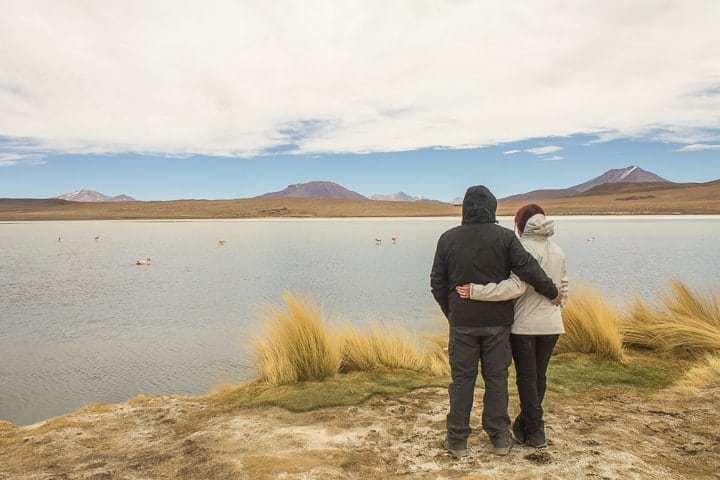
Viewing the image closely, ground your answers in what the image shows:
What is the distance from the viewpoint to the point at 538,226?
3260 millimetres

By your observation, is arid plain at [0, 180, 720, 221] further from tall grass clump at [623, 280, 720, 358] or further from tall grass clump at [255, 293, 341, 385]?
tall grass clump at [255, 293, 341, 385]

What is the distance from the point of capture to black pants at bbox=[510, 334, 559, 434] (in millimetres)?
3195

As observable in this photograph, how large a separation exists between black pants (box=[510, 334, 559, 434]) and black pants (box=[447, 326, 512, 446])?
77mm

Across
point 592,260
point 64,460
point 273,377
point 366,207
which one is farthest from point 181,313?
point 366,207

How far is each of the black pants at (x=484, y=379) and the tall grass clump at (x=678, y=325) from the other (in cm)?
386

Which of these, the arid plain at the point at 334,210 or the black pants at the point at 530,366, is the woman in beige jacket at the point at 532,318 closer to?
the black pants at the point at 530,366

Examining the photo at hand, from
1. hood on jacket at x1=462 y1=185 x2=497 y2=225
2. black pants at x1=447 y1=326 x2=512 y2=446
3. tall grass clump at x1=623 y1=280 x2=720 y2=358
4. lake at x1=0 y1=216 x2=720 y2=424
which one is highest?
hood on jacket at x1=462 y1=185 x2=497 y2=225

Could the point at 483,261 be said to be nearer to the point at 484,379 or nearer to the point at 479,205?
the point at 479,205

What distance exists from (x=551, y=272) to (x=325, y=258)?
15336 millimetres

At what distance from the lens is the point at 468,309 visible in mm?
3158

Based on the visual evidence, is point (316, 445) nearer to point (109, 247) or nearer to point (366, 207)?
point (109, 247)

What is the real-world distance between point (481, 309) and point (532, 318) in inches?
12.5

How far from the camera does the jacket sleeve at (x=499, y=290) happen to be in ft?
10.1

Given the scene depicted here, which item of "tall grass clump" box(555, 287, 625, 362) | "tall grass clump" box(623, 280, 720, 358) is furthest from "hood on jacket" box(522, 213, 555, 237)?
"tall grass clump" box(623, 280, 720, 358)
